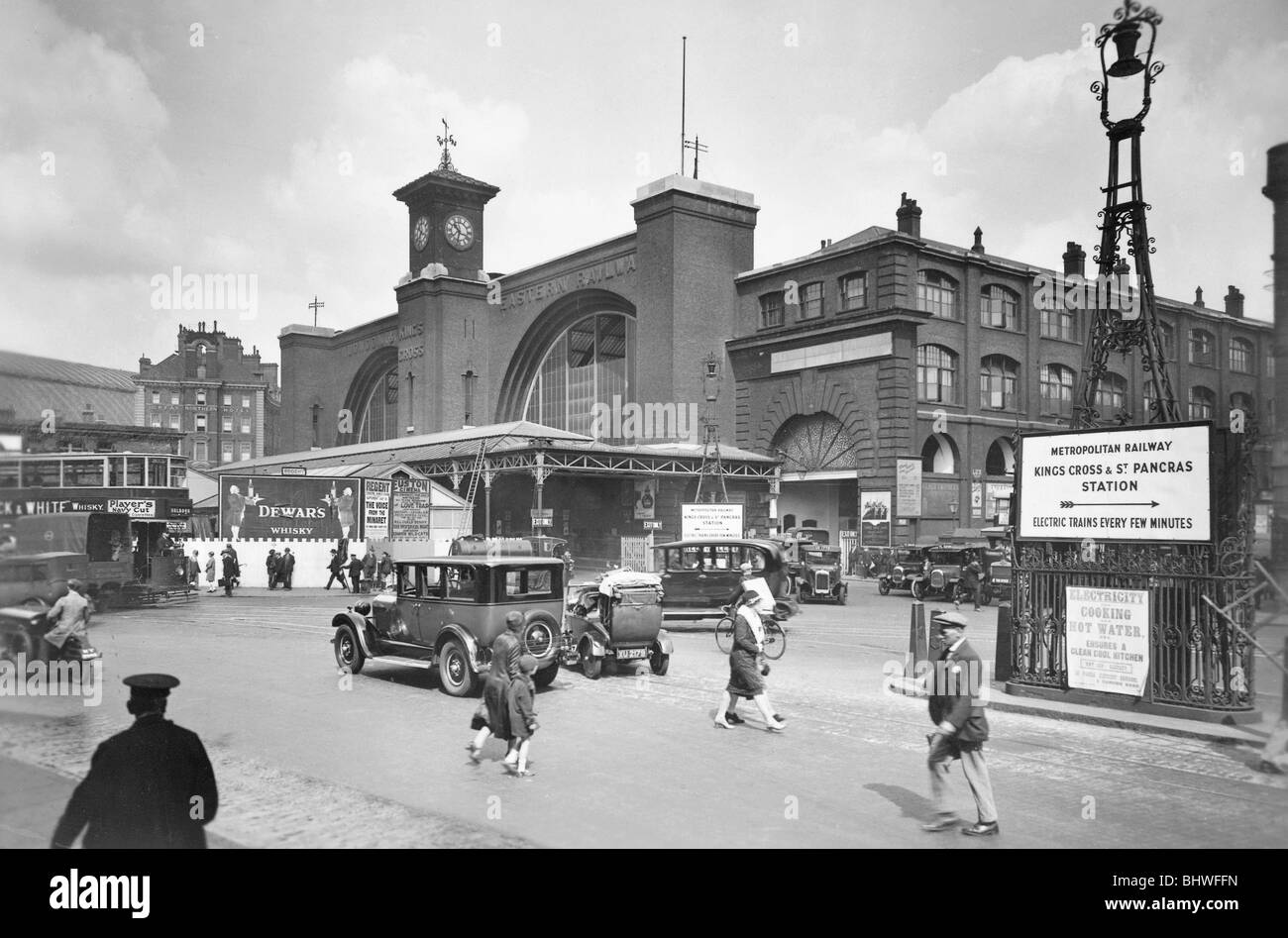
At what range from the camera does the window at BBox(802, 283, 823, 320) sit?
41219 mm

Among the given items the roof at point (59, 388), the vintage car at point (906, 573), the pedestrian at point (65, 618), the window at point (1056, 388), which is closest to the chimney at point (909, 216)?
the window at point (1056, 388)

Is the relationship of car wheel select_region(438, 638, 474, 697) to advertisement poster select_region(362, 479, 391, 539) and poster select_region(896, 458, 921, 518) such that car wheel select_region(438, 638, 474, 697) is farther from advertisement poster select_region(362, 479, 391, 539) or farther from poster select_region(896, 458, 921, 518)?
poster select_region(896, 458, 921, 518)

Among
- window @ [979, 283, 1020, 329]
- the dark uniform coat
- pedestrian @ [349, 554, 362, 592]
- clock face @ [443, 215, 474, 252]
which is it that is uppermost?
clock face @ [443, 215, 474, 252]

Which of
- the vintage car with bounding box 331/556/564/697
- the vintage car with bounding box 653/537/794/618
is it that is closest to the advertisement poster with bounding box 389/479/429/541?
the vintage car with bounding box 653/537/794/618

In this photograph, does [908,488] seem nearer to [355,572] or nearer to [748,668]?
[355,572]

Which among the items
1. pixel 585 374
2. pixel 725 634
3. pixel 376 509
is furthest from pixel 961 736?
pixel 585 374

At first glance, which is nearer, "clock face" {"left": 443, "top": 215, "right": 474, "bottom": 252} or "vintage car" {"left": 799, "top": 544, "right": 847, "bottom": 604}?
"vintage car" {"left": 799, "top": 544, "right": 847, "bottom": 604}

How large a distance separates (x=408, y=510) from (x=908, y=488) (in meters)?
19.7

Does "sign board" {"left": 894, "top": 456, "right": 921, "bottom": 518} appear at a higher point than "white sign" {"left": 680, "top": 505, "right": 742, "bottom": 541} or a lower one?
higher

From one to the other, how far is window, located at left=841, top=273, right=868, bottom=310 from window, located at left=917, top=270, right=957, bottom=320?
225cm

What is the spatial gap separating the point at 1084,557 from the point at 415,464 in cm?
3765

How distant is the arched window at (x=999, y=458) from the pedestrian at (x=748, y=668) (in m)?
34.0

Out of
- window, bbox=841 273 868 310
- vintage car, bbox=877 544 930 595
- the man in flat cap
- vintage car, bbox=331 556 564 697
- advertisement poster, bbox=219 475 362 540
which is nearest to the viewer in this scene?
the man in flat cap
